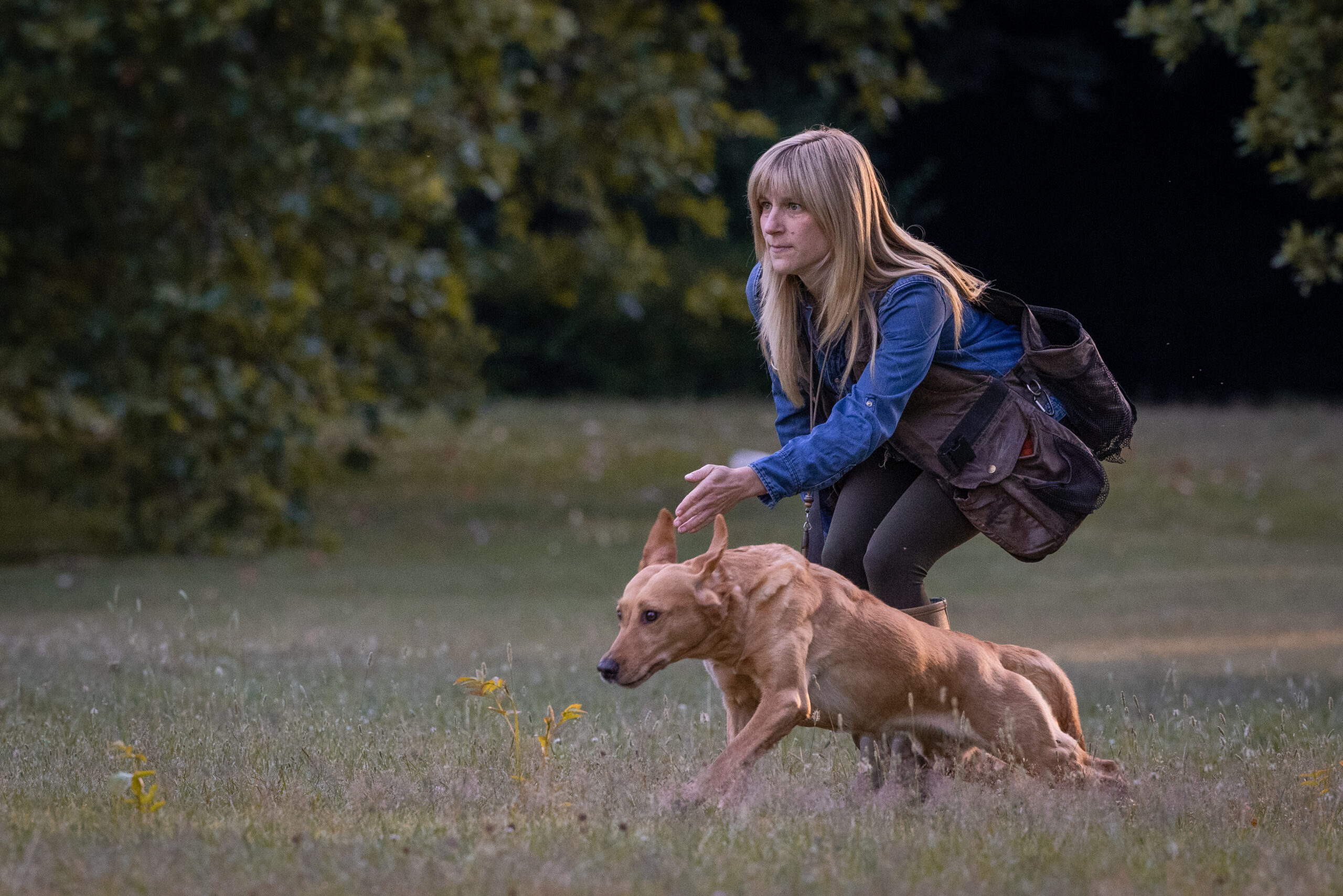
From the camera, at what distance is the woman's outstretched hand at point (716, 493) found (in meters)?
4.57

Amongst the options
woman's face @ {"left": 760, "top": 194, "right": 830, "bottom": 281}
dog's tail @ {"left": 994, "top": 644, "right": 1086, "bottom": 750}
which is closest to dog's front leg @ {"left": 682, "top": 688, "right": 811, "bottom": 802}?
dog's tail @ {"left": 994, "top": 644, "right": 1086, "bottom": 750}

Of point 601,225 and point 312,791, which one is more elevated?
point 601,225

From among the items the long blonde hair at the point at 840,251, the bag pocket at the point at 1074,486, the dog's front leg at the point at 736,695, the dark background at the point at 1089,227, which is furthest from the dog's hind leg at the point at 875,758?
the dark background at the point at 1089,227

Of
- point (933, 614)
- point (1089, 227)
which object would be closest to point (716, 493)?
point (933, 614)

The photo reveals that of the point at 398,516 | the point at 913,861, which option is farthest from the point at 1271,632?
the point at 398,516

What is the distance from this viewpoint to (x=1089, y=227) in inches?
1046

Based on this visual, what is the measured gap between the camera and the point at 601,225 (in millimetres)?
15898

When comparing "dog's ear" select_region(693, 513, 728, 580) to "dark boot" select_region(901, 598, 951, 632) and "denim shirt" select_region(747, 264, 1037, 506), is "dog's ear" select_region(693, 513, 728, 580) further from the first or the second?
"dark boot" select_region(901, 598, 951, 632)

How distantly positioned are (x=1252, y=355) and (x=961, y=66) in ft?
23.3

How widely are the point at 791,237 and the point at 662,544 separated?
109 centimetres

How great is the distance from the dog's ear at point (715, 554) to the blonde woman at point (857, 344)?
0.15 meters

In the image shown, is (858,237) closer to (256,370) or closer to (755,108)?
(256,370)

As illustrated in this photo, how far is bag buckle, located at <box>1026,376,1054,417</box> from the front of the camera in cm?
507

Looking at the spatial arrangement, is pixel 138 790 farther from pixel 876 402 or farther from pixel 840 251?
pixel 840 251
